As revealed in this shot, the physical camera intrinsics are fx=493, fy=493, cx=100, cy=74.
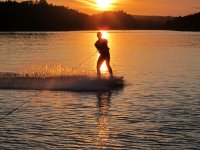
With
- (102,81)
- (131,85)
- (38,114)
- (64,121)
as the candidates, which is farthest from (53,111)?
(131,85)

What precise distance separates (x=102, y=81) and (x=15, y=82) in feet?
14.2

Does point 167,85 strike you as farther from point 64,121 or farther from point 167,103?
point 64,121

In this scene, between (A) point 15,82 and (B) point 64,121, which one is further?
(A) point 15,82

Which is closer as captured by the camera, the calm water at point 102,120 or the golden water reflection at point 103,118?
the calm water at point 102,120

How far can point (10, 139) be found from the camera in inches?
473

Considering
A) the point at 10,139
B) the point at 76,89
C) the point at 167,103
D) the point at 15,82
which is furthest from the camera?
the point at 15,82

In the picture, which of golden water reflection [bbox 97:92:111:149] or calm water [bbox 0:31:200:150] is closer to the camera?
calm water [bbox 0:31:200:150]

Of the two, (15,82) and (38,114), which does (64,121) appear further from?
(15,82)

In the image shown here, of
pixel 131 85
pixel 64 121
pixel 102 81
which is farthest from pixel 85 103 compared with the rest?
pixel 131 85

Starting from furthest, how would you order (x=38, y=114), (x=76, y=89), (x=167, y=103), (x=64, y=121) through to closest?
(x=76, y=89)
(x=167, y=103)
(x=38, y=114)
(x=64, y=121)

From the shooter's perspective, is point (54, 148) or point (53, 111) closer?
point (54, 148)

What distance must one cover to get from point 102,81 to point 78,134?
1100 cm

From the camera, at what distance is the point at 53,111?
16328 mm

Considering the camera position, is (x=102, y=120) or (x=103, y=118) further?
(x=103, y=118)
